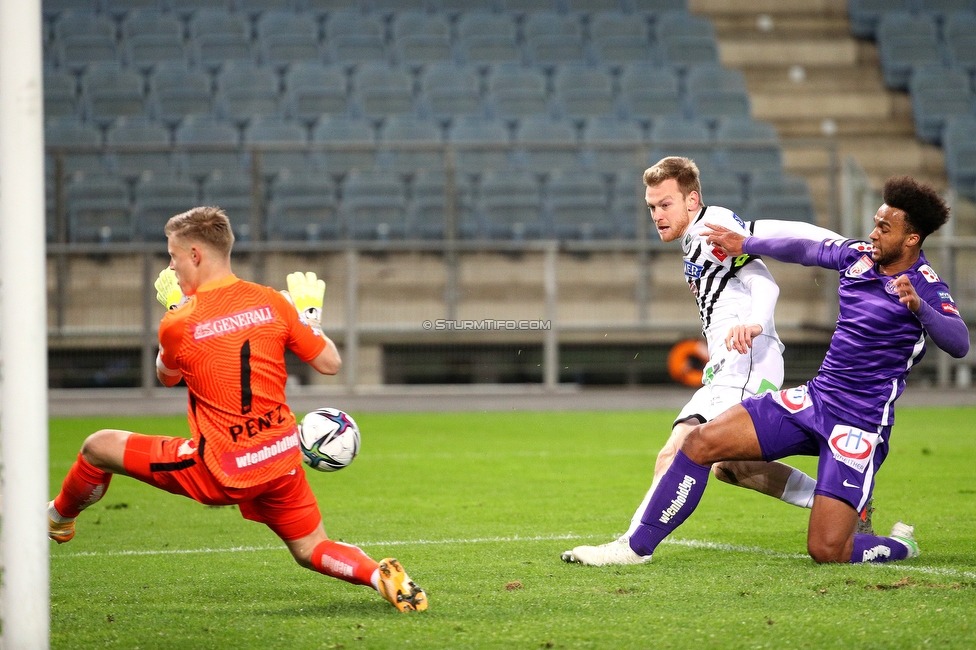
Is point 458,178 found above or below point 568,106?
below

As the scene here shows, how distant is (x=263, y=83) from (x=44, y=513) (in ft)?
53.7

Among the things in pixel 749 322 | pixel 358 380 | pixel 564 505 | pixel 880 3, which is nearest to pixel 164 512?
pixel 564 505

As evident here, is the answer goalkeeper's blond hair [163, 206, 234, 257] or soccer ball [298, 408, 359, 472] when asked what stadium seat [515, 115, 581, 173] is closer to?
soccer ball [298, 408, 359, 472]

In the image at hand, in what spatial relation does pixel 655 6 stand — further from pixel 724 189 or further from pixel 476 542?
pixel 476 542

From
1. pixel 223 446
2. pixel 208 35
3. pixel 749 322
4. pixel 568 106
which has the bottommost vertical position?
pixel 223 446

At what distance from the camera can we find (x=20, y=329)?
3000 millimetres

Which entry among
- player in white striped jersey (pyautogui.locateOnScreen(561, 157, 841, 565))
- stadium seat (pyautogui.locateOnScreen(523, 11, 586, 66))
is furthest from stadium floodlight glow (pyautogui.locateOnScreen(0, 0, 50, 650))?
stadium seat (pyautogui.locateOnScreen(523, 11, 586, 66))

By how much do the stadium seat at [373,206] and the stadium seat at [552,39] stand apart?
581 cm

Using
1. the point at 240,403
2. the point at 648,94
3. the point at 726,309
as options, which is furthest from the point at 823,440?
the point at 648,94

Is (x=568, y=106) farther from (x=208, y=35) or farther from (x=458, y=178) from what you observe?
(x=208, y=35)

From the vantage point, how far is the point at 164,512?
697 cm

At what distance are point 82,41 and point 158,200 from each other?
20.7 feet

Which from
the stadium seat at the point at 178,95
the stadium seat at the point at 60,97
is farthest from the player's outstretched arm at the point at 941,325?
the stadium seat at the point at 60,97

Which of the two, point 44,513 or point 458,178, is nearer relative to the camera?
point 44,513
